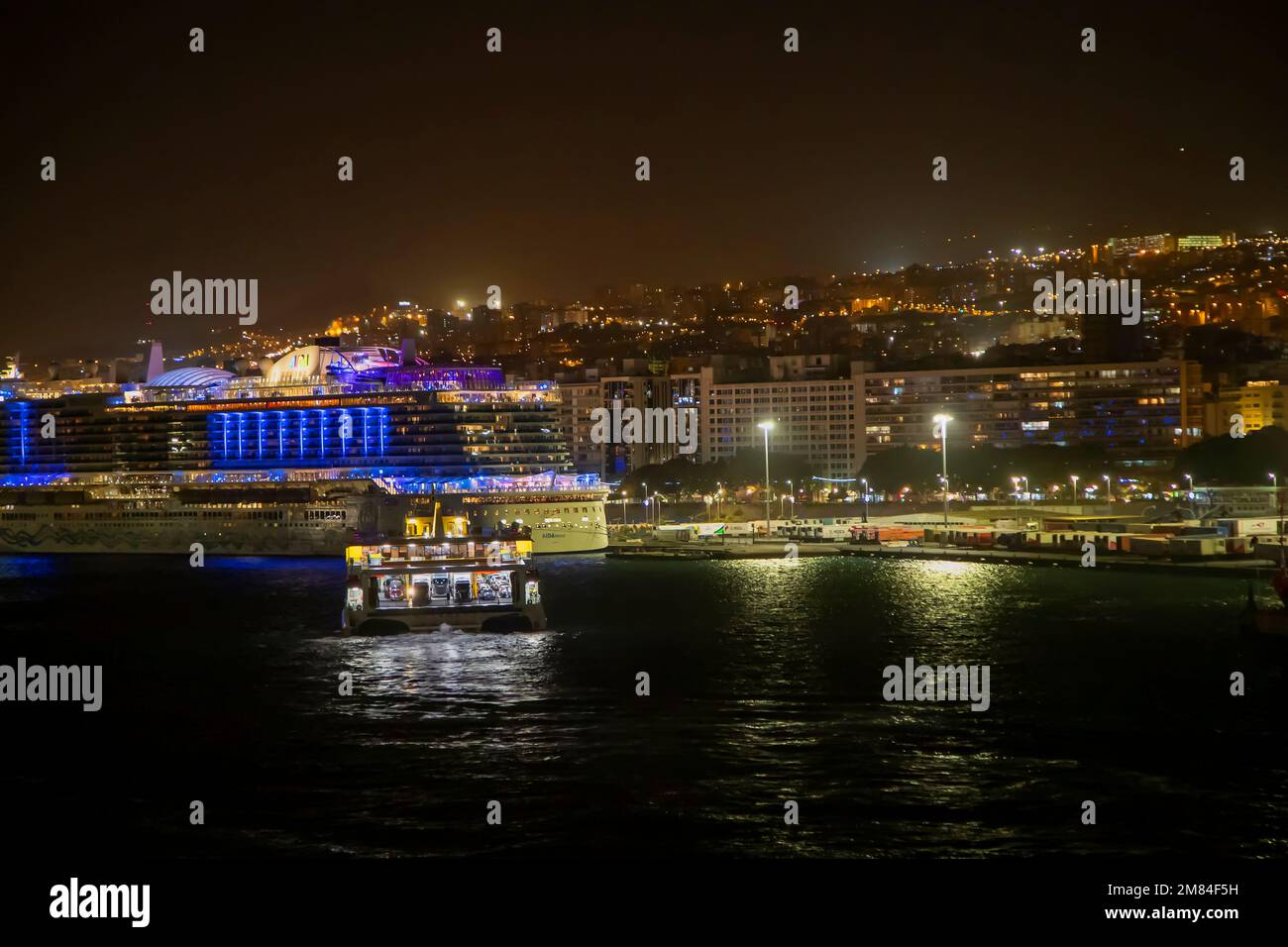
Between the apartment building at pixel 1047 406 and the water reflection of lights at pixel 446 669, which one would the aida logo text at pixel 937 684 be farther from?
the apartment building at pixel 1047 406

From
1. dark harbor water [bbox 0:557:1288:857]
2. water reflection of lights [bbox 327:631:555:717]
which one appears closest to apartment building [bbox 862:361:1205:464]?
dark harbor water [bbox 0:557:1288:857]

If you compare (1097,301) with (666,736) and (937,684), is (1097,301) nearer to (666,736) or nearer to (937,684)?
(937,684)

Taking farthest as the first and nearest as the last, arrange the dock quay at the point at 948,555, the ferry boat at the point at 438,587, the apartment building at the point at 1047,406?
the apartment building at the point at 1047,406, the dock quay at the point at 948,555, the ferry boat at the point at 438,587

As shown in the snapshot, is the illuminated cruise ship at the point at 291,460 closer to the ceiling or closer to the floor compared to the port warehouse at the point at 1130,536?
closer to the ceiling

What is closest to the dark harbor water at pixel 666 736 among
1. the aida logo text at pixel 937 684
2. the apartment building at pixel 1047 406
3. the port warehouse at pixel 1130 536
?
the aida logo text at pixel 937 684

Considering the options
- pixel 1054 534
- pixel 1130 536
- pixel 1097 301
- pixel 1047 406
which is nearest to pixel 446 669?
pixel 1130 536

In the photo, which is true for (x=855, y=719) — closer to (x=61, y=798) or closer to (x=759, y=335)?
(x=61, y=798)
